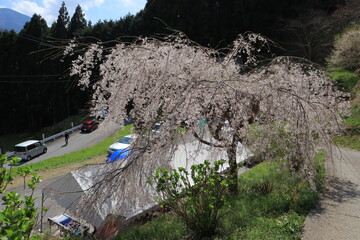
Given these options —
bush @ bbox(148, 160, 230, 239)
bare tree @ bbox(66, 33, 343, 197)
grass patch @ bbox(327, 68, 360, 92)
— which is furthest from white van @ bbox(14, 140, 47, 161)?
grass patch @ bbox(327, 68, 360, 92)

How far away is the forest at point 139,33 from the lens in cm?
1958

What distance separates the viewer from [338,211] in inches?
200

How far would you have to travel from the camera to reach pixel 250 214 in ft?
16.5

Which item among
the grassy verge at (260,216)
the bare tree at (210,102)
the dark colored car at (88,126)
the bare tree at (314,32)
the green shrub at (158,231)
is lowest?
the dark colored car at (88,126)

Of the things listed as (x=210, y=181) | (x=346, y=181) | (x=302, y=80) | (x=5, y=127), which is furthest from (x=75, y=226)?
(x=5, y=127)

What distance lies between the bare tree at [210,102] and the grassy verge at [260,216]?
0.57 m

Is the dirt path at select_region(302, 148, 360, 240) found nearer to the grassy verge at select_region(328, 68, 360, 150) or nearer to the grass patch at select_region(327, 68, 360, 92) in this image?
the grassy verge at select_region(328, 68, 360, 150)

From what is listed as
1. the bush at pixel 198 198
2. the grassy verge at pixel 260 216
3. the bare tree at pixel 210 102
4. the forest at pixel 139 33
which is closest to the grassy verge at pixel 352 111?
the forest at pixel 139 33

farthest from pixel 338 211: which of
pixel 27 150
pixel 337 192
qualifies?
pixel 27 150

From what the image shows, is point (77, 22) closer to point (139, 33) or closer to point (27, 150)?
point (139, 33)

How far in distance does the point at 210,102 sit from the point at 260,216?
248cm

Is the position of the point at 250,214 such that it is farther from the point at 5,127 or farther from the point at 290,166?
the point at 5,127

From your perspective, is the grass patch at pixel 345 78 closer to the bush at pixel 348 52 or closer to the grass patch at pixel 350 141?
the bush at pixel 348 52

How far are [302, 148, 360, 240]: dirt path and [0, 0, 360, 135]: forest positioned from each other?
11.4 meters
